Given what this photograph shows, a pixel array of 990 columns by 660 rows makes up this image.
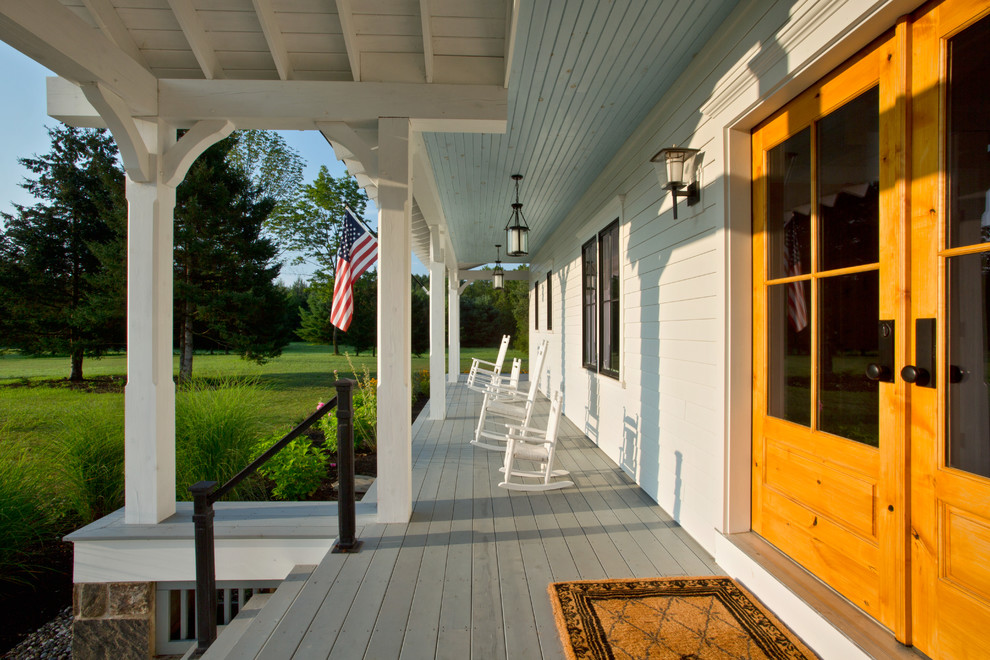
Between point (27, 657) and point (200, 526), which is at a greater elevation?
point (200, 526)

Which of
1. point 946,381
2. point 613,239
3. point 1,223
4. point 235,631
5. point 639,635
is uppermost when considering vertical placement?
point 1,223

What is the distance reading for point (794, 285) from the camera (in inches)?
81.0

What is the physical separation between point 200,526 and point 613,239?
383 cm

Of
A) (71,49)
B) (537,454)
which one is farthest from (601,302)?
(71,49)

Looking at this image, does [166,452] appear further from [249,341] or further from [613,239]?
[249,341]

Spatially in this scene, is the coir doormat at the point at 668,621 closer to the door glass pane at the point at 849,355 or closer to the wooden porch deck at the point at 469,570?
the wooden porch deck at the point at 469,570

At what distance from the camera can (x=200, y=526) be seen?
1.97 metres

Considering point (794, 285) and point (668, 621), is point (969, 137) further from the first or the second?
point (668, 621)

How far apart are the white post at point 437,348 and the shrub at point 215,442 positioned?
2677mm

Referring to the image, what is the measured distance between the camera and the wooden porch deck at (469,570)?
179 cm

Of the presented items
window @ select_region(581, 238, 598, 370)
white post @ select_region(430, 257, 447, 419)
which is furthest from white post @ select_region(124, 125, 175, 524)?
white post @ select_region(430, 257, 447, 419)

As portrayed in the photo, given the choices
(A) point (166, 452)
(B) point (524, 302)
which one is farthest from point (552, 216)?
(B) point (524, 302)

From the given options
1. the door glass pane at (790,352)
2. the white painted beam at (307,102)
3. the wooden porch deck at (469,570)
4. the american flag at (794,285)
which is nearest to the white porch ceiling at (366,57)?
the white painted beam at (307,102)

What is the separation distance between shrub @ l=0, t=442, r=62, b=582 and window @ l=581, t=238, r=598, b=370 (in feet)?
15.1
